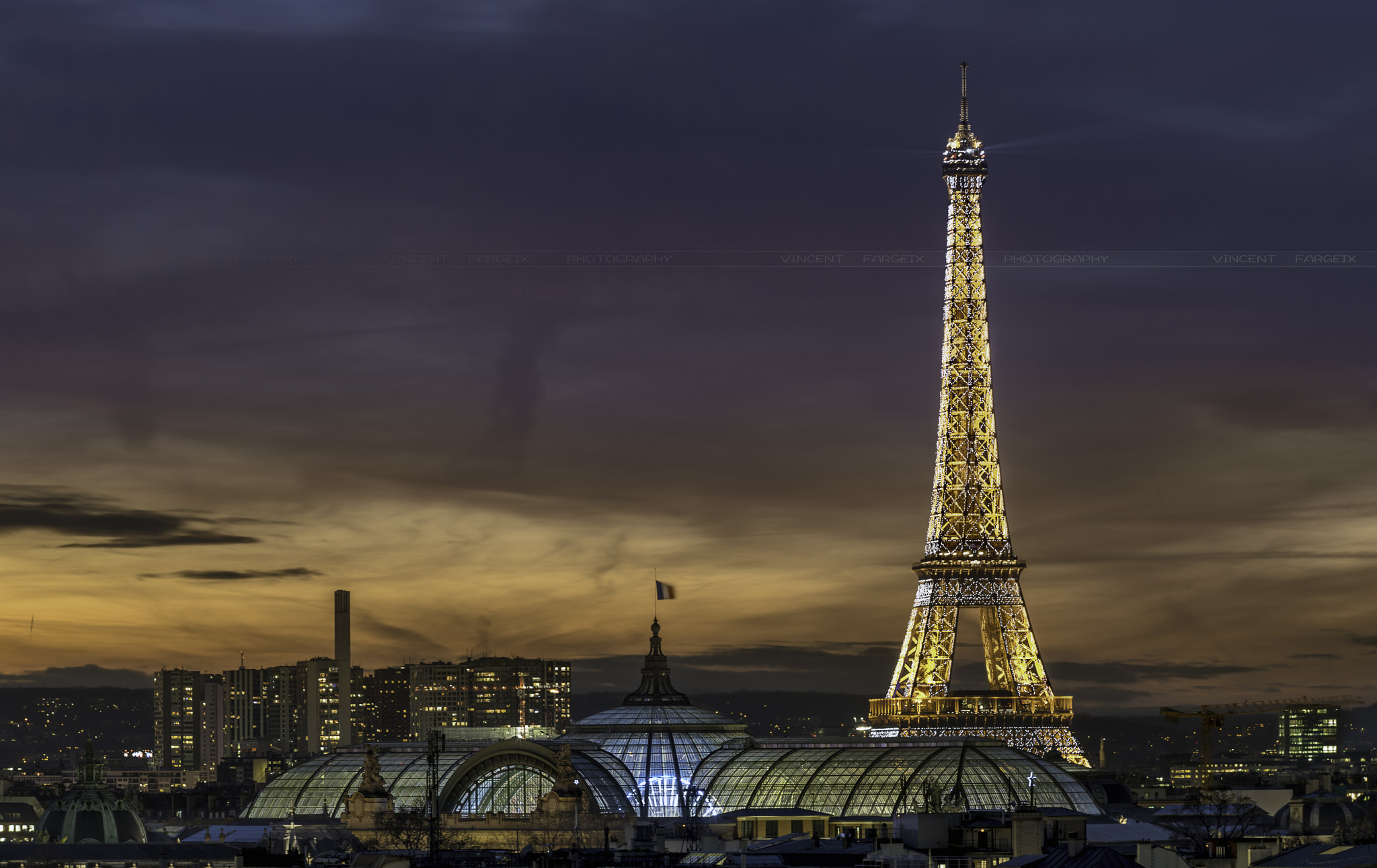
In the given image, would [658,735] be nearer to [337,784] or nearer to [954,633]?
[337,784]

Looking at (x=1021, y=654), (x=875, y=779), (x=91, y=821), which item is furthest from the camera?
(x=1021, y=654)

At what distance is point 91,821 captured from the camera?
162 metres

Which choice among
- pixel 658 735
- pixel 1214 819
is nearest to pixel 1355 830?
pixel 1214 819

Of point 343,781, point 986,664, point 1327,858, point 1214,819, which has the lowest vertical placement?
point 1214,819

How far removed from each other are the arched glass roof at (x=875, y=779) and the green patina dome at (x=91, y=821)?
33.6m

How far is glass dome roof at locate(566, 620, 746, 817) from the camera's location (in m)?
163

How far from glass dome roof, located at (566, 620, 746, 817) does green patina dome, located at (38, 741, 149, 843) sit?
92.1ft

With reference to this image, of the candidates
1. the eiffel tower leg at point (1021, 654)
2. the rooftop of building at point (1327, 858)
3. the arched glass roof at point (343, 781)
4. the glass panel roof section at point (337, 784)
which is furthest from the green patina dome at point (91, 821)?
the rooftop of building at point (1327, 858)

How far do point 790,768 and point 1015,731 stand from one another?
35426 mm

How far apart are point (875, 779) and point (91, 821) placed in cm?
4666

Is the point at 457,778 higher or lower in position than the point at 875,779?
higher

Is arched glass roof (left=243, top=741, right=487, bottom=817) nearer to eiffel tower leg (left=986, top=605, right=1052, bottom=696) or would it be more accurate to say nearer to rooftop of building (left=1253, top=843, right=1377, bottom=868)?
eiffel tower leg (left=986, top=605, right=1052, bottom=696)

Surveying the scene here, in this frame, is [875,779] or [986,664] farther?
[986,664]

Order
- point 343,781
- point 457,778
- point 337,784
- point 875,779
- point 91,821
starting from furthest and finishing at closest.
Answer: point 343,781, point 337,784, point 91,821, point 875,779, point 457,778
